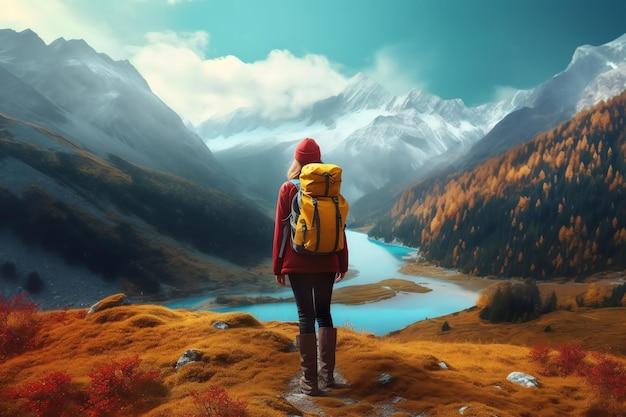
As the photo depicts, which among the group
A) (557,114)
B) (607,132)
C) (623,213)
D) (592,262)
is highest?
(557,114)

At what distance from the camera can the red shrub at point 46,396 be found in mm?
8391

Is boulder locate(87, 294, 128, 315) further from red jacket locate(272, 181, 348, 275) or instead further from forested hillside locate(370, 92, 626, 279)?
forested hillside locate(370, 92, 626, 279)

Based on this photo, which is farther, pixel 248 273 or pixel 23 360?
pixel 248 273

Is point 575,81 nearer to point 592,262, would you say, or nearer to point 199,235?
point 592,262

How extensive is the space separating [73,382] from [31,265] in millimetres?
75308

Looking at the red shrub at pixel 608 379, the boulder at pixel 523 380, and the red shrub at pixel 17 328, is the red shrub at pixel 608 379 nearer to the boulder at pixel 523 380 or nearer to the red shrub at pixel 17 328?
the boulder at pixel 523 380

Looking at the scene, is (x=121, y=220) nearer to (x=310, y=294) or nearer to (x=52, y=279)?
(x=52, y=279)

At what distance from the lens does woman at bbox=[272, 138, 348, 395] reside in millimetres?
7445

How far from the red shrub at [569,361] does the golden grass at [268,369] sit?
85 cm

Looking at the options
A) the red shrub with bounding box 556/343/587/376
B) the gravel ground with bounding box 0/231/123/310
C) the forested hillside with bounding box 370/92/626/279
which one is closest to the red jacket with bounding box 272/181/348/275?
the red shrub with bounding box 556/343/587/376

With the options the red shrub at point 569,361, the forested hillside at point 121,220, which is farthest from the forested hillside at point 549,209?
the forested hillside at point 121,220

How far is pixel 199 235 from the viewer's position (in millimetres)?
111688

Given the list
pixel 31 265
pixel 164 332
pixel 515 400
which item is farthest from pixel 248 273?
pixel 515 400

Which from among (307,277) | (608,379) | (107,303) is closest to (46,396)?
(307,277)
